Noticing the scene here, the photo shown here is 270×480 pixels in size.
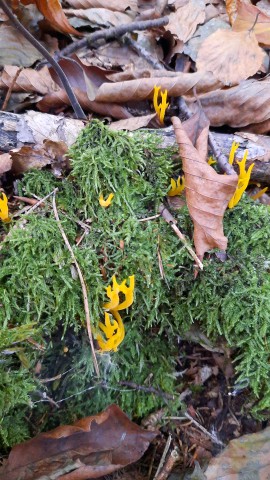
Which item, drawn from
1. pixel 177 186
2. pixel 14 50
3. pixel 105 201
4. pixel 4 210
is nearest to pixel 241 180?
pixel 177 186

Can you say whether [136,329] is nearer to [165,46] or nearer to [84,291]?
[84,291]

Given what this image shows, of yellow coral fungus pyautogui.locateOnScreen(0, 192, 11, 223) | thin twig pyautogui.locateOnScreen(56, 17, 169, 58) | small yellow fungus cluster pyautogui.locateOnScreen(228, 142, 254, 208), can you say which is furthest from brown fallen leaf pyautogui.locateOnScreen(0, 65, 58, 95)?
small yellow fungus cluster pyautogui.locateOnScreen(228, 142, 254, 208)

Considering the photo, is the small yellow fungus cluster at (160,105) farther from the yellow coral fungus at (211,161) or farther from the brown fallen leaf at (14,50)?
the brown fallen leaf at (14,50)

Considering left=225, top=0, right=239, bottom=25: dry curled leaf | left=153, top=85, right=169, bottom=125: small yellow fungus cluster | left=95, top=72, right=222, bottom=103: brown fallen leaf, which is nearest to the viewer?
left=153, top=85, right=169, bottom=125: small yellow fungus cluster

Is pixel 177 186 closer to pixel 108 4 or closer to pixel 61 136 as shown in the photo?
pixel 61 136

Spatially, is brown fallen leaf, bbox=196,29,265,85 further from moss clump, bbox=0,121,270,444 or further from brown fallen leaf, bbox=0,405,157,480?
brown fallen leaf, bbox=0,405,157,480

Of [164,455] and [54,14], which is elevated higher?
[54,14]

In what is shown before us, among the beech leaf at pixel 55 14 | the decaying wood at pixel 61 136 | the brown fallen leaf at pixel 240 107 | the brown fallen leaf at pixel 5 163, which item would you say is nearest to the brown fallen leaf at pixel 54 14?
the beech leaf at pixel 55 14

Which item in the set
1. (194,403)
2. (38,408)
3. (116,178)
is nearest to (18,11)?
(116,178)
